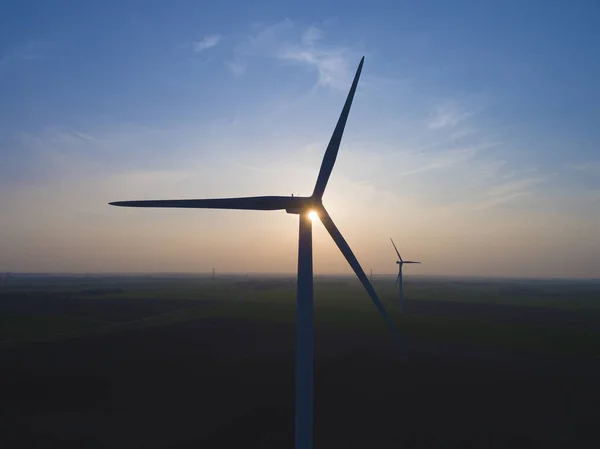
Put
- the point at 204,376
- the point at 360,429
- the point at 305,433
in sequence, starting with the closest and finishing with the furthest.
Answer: the point at 305,433, the point at 360,429, the point at 204,376

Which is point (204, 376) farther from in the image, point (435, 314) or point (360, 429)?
point (435, 314)

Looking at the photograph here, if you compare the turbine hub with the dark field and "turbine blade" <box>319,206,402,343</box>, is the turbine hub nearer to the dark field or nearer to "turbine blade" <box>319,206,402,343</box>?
"turbine blade" <box>319,206,402,343</box>

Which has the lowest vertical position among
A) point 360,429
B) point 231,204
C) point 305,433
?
point 360,429

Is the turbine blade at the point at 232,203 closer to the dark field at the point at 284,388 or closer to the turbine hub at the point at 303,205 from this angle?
the turbine hub at the point at 303,205

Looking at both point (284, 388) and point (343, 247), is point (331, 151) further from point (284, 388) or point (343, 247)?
point (284, 388)

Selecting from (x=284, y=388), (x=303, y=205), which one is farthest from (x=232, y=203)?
(x=284, y=388)

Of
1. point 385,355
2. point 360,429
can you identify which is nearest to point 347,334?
point 385,355

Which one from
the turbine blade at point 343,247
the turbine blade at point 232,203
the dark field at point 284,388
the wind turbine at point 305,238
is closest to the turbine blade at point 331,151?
the wind turbine at point 305,238
